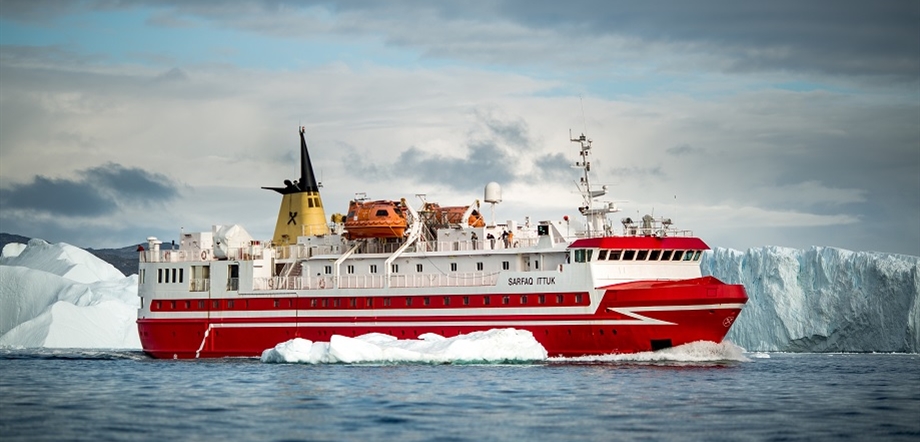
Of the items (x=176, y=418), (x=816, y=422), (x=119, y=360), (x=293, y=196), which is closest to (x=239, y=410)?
(x=176, y=418)

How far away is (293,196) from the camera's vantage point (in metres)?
51.9

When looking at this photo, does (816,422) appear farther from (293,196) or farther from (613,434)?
(293,196)

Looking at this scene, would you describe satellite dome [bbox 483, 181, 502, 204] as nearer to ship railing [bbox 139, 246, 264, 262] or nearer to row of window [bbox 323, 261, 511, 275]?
row of window [bbox 323, 261, 511, 275]

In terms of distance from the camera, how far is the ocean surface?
963 inches

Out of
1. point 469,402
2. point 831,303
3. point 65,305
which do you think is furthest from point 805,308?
Result: point 65,305

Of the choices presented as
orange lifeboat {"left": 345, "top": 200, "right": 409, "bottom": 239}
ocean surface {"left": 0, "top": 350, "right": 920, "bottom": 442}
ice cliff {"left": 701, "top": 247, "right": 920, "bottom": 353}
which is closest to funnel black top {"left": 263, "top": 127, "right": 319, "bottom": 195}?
orange lifeboat {"left": 345, "top": 200, "right": 409, "bottom": 239}

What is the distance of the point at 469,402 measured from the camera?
2916 cm

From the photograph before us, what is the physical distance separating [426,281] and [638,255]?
7963 mm

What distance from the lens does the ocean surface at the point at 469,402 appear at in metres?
24.5

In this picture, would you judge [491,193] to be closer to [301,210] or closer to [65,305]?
[301,210]

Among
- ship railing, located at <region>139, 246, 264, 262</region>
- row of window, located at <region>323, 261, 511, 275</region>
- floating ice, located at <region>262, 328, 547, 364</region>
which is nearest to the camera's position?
floating ice, located at <region>262, 328, 547, 364</region>

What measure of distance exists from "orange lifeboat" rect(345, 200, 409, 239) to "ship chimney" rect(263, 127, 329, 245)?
15.2 feet

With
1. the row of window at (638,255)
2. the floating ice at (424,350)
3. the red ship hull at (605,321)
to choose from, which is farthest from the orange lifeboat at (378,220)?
the row of window at (638,255)

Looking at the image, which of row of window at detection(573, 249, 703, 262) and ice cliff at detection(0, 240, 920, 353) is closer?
row of window at detection(573, 249, 703, 262)
